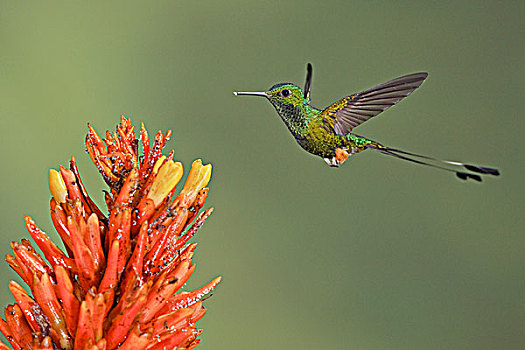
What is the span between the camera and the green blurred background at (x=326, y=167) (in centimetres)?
140

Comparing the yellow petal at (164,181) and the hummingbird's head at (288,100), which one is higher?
the hummingbird's head at (288,100)

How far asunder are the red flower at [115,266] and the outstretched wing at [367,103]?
238 millimetres

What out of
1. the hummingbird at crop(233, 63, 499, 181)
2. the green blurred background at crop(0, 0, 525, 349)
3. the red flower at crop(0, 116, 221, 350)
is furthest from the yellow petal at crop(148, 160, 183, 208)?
the green blurred background at crop(0, 0, 525, 349)

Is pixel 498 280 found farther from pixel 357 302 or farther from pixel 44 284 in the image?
pixel 44 284

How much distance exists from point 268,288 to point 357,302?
0.77 ft

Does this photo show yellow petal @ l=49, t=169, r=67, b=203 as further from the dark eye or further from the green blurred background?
the green blurred background

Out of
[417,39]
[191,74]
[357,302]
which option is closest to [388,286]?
[357,302]

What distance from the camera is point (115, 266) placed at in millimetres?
397

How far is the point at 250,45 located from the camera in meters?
1.42

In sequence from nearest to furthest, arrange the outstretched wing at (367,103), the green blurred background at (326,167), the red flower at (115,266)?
1. the red flower at (115,266)
2. the outstretched wing at (367,103)
3. the green blurred background at (326,167)

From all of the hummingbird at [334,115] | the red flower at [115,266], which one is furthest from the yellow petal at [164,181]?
the hummingbird at [334,115]

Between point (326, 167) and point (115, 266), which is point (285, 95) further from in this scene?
point (326, 167)

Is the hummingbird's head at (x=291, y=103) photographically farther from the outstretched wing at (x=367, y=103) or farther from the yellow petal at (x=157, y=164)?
the yellow petal at (x=157, y=164)

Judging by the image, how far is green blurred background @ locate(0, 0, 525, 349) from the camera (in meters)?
1.40
